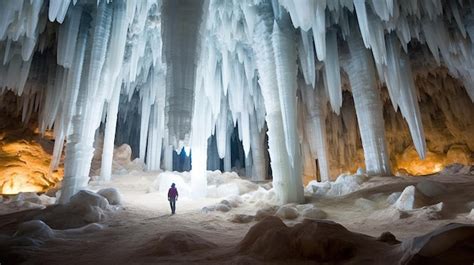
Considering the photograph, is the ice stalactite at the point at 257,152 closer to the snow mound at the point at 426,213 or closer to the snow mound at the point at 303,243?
the snow mound at the point at 426,213

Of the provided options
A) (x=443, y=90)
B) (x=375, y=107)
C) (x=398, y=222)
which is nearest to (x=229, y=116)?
(x=375, y=107)

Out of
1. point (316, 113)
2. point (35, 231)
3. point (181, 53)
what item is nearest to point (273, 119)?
point (181, 53)

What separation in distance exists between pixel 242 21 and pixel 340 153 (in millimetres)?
12067

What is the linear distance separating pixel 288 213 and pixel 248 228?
4.32 ft

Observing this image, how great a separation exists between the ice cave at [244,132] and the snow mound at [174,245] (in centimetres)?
4

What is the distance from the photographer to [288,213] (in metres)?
7.32

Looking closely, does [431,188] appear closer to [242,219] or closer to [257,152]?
[242,219]

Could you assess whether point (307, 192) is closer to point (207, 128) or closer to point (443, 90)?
point (207, 128)

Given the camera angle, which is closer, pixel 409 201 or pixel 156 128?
pixel 409 201

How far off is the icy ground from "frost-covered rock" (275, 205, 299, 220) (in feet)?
0.08

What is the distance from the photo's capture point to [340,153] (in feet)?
67.7

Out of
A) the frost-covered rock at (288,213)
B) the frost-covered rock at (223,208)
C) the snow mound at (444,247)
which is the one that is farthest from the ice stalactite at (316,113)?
the snow mound at (444,247)

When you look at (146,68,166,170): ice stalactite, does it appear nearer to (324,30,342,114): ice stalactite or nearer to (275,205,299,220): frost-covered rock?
(324,30,342,114): ice stalactite

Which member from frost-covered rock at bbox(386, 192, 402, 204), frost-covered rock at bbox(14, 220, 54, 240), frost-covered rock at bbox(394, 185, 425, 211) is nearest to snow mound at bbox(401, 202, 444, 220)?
frost-covered rock at bbox(394, 185, 425, 211)
